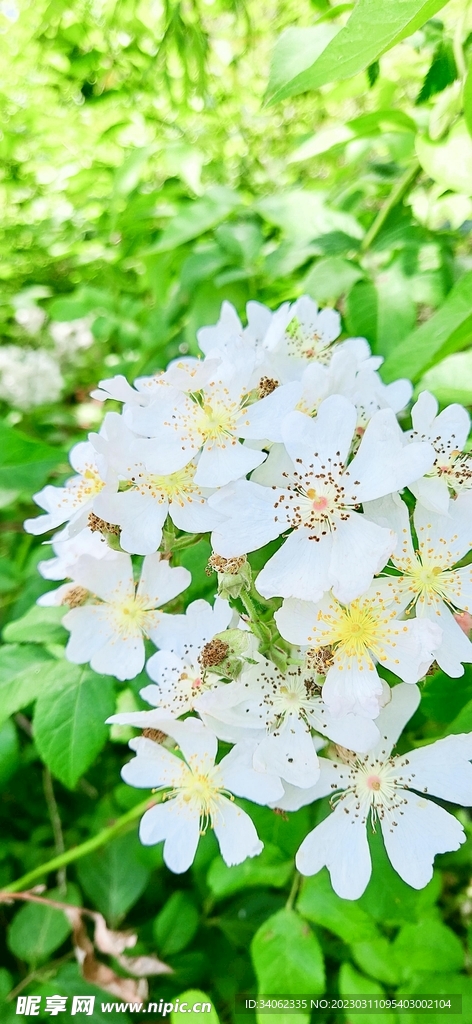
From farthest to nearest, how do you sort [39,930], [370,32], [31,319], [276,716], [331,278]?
[31,319], [39,930], [331,278], [276,716], [370,32]

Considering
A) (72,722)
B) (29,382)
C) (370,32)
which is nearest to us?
(370,32)

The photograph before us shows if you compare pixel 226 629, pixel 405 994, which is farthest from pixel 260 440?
pixel 405 994

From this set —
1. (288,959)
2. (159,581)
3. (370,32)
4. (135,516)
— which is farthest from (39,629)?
(370,32)

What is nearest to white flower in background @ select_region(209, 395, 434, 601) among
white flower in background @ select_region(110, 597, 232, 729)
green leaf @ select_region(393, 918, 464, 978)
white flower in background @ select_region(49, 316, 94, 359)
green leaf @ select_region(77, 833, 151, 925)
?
white flower in background @ select_region(110, 597, 232, 729)

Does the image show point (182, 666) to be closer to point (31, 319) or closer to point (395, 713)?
point (395, 713)

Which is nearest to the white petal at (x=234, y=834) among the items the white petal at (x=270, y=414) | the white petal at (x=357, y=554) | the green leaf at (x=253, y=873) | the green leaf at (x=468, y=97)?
the green leaf at (x=253, y=873)

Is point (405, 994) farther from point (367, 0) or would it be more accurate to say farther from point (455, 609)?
point (367, 0)

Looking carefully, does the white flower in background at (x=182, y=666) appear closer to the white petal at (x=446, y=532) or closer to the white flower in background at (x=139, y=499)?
the white flower in background at (x=139, y=499)
